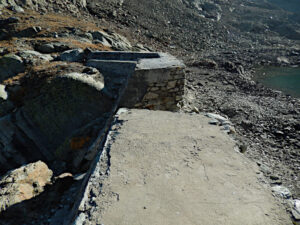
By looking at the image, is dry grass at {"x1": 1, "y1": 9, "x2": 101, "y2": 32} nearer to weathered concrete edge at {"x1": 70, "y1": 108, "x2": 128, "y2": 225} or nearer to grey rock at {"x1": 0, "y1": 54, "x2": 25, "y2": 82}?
grey rock at {"x1": 0, "y1": 54, "x2": 25, "y2": 82}

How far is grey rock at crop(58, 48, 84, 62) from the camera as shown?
7581 mm

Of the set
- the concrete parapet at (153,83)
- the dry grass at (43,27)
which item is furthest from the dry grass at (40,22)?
the concrete parapet at (153,83)

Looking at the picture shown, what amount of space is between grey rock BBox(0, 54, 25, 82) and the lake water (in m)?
13.6

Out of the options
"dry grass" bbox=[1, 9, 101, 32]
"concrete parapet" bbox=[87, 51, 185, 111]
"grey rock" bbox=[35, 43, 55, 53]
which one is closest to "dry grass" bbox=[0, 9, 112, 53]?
"dry grass" bbox=[1, 9, 101, 32]

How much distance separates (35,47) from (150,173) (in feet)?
27.0

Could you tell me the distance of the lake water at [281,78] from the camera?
1291 cm

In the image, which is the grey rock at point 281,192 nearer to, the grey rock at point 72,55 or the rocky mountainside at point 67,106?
the rocky mountainside at point 67,106

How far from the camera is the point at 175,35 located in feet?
70.7

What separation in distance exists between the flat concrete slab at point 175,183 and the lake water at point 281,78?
453 inches

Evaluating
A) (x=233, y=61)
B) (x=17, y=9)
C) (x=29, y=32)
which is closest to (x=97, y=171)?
(x=29, y=32)

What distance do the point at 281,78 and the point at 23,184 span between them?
17212 mm

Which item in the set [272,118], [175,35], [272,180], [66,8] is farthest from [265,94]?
[66,8]

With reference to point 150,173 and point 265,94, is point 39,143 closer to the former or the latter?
point 150,173

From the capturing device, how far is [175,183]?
247 cm
